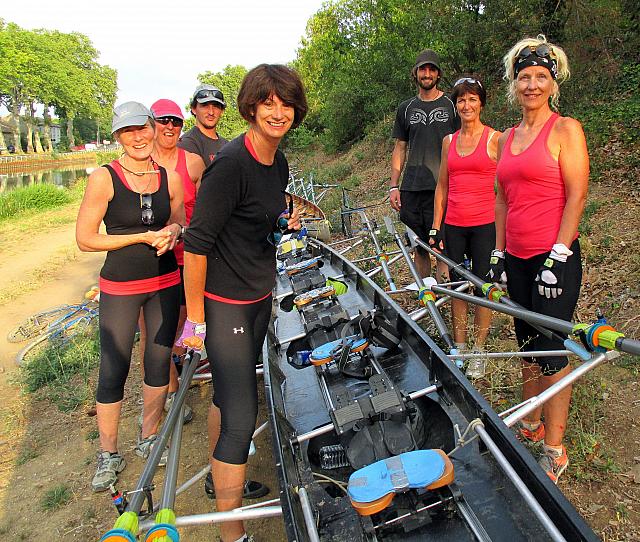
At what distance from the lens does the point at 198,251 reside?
1998 mm

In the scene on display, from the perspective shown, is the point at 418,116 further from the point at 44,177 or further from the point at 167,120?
the point at 44,177

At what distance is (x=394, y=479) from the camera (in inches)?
73.5

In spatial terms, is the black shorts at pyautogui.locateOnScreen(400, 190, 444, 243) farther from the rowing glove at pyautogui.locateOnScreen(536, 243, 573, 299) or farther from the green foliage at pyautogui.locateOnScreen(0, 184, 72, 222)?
the green foliage at pyautogui.locateOnScreen(0, 184, 72, 222)

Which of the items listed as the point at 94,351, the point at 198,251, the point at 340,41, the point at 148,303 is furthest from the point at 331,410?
the point at 340,41

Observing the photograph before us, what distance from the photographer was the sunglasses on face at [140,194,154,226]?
9.52ft

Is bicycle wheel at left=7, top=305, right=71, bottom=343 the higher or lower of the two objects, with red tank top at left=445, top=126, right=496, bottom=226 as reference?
lower

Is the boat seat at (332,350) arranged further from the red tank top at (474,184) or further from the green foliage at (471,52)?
the green foliage at (471,52)

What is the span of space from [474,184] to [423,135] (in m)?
1.13

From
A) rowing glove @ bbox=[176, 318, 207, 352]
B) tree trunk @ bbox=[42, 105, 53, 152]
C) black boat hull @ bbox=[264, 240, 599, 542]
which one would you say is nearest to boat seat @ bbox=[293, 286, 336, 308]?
black boat hull @ bbox=[264, 240, 599, 542]

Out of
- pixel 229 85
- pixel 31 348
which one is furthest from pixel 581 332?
pixel 229 85

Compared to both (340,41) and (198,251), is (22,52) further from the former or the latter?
(198,251)

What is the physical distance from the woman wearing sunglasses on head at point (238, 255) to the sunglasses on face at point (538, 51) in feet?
4.35

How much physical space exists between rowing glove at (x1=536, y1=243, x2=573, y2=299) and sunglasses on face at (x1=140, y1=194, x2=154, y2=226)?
7.90ft

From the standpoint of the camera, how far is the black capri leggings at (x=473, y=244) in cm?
372
